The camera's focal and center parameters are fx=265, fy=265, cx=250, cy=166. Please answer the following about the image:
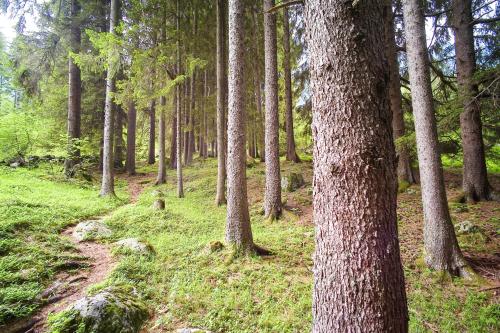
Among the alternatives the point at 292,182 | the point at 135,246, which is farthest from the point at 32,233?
the point at 292,182

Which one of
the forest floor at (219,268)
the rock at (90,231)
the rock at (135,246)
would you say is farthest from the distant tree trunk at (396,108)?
the rock at (90,231)

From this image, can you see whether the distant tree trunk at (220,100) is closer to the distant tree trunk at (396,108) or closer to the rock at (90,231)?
the rock at (90,231)

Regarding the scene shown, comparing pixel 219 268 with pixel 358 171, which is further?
pixel 219 268

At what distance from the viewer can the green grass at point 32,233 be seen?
12.5 feet

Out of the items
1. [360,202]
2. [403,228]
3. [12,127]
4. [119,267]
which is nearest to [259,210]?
[403,228]

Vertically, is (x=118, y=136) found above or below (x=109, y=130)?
above

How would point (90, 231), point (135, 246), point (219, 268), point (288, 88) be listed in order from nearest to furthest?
point (219, 268) → point (135, 246) → point (90, 231) → point (288, 88)

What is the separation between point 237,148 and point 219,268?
2336 mm

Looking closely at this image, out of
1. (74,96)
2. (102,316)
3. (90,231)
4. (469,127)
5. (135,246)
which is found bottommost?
(102,316)

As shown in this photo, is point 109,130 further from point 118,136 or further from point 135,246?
point 118,136

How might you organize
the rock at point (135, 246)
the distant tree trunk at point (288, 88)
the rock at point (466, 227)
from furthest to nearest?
1. the distant tree trunk at point (288, 88)
2. the rock at point (135, 246)
3. the rock at point (466, 227)

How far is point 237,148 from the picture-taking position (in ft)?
18.0

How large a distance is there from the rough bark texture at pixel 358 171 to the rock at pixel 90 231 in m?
6.25

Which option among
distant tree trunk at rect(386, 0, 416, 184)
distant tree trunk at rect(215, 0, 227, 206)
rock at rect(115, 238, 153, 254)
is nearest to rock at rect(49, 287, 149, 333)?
rock at rect(115, 238, 153, 254)
